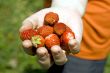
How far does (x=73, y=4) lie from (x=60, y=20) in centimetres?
18

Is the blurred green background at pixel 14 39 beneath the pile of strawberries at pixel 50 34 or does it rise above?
beneath

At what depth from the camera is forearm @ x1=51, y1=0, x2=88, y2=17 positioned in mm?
1969

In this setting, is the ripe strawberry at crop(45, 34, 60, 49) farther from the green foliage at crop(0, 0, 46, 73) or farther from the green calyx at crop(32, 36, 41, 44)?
the green foliage at crop(0, 0, 46, 73)

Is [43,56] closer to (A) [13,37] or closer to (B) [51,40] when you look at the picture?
(B) [51,40]

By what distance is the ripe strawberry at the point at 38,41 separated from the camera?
162 centimetres

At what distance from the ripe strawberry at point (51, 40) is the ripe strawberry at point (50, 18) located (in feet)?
0.34

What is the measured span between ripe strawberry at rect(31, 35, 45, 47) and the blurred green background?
4.06ft

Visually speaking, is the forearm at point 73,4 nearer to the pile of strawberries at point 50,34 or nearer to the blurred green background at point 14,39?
the pile of strawberries at point 50,34

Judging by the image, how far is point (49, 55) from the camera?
166cm

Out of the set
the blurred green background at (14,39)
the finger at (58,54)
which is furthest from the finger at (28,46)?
the blurred green background at (14,39)

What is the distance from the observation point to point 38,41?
1592mm

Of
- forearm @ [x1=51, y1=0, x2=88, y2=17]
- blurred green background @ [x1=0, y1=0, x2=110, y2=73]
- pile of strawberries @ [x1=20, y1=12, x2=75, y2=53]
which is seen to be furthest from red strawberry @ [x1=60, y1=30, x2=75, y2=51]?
blurred green background @ [x1=0, y1=0, x2=110, y2=73]

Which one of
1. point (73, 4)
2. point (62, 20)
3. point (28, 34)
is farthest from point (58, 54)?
point (73, 4)

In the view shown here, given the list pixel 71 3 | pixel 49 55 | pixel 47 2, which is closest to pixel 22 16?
pixel 47 2
